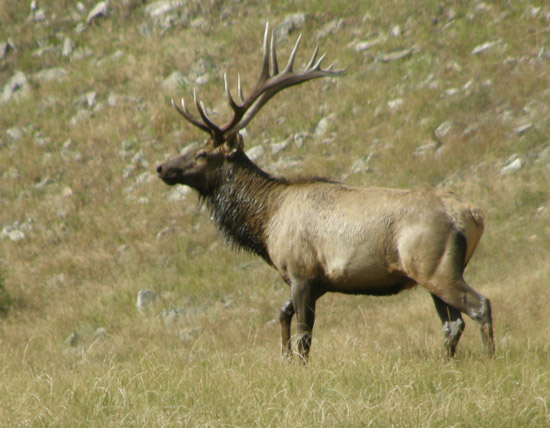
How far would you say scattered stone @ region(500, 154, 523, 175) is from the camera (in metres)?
13.2

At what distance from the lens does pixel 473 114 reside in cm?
1511

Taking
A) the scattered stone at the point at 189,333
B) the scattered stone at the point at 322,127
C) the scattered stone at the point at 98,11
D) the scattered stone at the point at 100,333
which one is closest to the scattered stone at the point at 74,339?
the scattered stone at the point at 100,333

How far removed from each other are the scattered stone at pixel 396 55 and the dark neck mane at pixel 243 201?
9685mm

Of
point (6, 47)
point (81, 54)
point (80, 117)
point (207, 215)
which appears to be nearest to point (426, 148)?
point (207, 215)

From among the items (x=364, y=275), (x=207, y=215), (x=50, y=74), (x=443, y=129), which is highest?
(x=50, y=74)

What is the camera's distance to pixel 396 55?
17.7 m

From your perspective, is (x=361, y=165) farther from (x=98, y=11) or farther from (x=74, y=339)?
(x=98, y=11)

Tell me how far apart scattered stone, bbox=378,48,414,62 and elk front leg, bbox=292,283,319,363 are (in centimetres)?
1101

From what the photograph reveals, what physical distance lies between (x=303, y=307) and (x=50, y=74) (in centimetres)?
1512

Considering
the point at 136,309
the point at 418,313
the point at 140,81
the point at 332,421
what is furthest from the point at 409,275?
the point at 140,81

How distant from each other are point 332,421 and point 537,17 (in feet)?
45.5

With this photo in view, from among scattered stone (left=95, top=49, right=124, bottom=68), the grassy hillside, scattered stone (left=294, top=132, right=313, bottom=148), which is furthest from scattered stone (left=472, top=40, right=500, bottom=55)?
scattered stone (left=95, top=49, right=124, bottom=68)

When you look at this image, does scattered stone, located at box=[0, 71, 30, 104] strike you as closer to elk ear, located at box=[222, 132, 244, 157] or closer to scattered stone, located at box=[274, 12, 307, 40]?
scattered stone, located at box=[274, 12, 307, 40]

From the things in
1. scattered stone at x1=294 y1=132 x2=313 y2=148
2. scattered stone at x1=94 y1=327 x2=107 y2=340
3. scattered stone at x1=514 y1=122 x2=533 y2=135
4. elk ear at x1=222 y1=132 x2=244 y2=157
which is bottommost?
scattered stone at x1=94 y1=327 x2=107 y2=340
